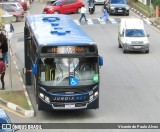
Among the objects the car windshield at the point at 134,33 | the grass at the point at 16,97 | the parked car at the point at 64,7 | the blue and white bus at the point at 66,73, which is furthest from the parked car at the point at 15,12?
the blue and white bus at the point at 66,73

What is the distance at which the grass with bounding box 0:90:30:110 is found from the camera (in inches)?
851

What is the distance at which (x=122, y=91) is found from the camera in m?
24.9

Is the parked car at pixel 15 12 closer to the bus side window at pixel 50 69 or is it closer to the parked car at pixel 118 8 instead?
the parked car at pixel 118 8

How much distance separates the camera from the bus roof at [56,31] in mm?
20016

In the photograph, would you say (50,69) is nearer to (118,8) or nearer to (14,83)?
(14,83)

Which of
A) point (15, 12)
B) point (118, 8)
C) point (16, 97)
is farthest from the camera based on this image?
point (118, 8)

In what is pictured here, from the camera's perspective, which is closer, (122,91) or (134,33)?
(122,91)

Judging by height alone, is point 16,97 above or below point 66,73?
below

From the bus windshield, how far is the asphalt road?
4.47 ft

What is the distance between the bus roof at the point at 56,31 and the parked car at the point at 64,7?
2934 centimetres

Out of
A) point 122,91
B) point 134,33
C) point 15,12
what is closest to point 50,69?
point 122,91

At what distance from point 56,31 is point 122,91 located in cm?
499

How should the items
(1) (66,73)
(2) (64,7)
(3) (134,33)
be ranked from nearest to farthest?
(1) (66,73)
(3) (134,33)
(2) (64,7)

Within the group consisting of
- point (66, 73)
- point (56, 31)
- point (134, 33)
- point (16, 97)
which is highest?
point (56, 31)
